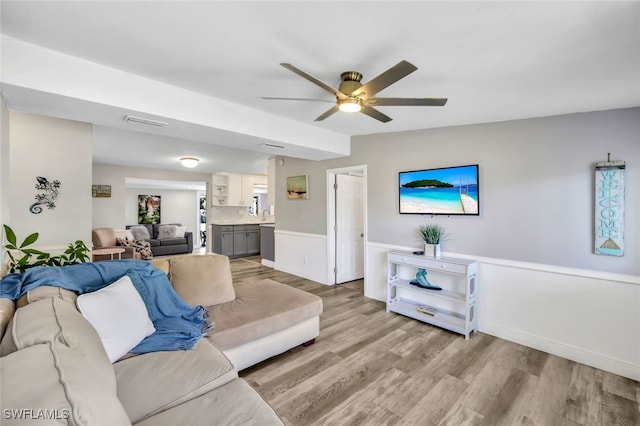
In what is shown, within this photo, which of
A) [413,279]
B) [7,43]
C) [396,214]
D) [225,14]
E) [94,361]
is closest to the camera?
[94,361]

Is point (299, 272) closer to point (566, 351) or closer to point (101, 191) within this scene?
point (566, 351)

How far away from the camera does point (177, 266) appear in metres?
2.55

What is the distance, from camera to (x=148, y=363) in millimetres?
1579

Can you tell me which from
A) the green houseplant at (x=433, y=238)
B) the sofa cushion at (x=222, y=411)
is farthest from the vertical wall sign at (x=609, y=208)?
the sofa cushion at (x=222, y=411)

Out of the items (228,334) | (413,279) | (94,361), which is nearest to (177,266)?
(228,334)

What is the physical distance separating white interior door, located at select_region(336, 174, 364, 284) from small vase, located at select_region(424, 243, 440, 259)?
1.78 meters

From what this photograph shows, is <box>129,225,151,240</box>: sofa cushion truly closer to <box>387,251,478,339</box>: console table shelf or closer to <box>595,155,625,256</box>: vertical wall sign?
<box>387,251,478,339</box>: console table shelf

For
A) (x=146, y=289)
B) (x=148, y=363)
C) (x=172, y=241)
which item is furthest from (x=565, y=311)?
(x=172, y=241)

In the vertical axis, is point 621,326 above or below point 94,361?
below

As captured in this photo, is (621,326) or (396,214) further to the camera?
(396,214)

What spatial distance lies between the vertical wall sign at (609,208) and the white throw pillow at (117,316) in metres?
3.63

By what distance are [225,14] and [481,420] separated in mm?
2907

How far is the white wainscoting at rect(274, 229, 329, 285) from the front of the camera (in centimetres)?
489

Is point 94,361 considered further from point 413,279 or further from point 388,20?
point 413,279
